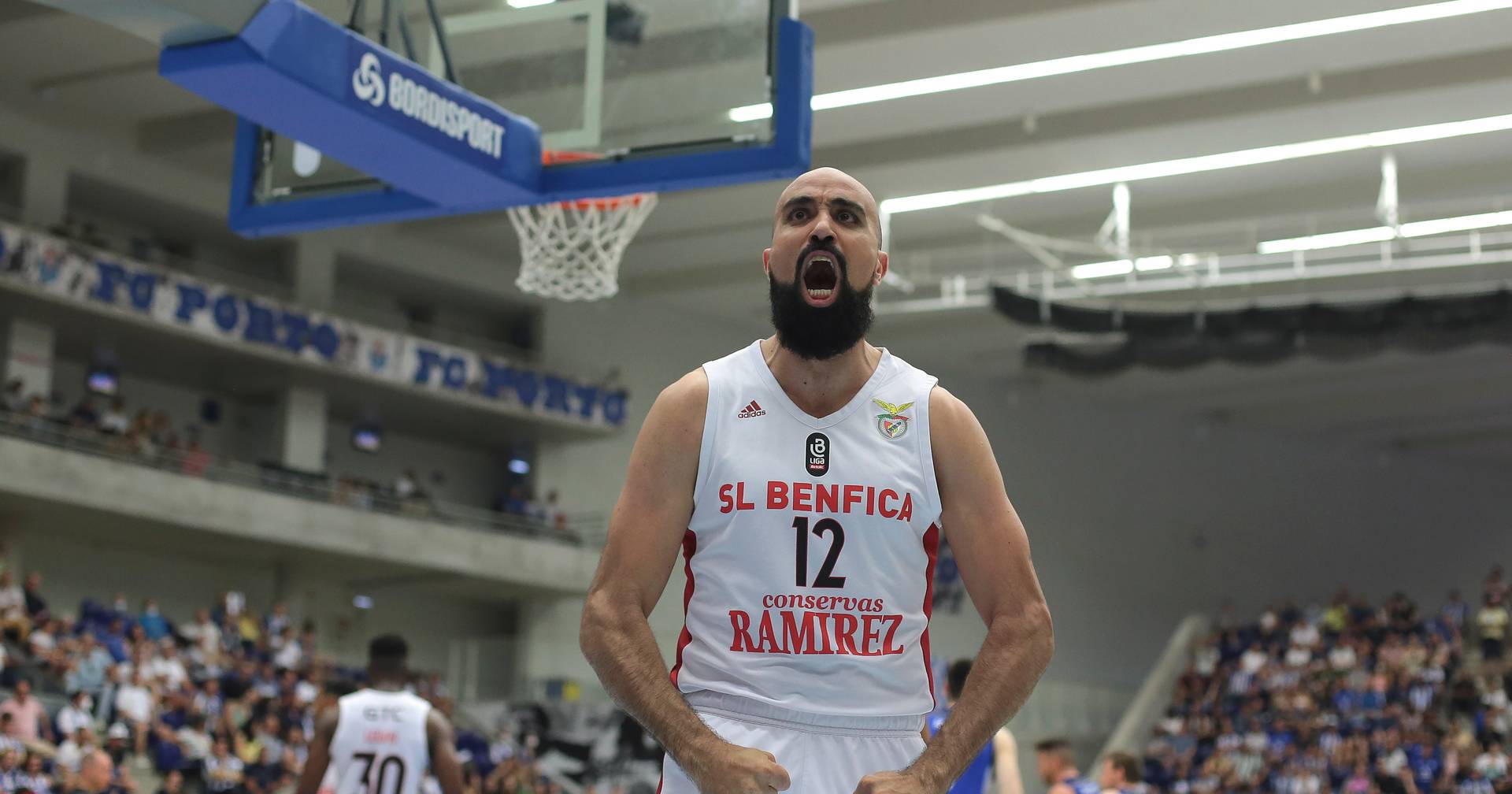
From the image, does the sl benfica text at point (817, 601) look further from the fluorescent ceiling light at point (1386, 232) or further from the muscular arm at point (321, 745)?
the fluorescent ceiling light at point (1386, 232)

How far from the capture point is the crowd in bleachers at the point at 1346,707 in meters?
28.2

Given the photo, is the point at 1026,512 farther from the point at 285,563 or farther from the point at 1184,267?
the point at 285,563

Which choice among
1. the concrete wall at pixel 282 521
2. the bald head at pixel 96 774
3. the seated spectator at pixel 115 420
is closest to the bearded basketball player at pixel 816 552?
the bald head at pixel 96 774

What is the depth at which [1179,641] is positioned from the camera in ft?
127

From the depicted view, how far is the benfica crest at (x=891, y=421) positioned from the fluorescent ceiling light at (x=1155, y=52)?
19179 millimetres

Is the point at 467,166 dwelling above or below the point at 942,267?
below

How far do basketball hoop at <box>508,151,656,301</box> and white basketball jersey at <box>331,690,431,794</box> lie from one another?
15.6ft

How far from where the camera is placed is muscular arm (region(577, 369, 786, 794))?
3.02m

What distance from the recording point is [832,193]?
328 cm

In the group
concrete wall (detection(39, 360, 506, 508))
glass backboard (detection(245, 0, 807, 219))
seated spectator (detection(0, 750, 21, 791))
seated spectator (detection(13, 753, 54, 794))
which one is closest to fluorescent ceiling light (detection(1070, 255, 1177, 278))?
concrete wall (detection(39, 360, 506, 508))

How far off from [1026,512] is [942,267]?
983 cm

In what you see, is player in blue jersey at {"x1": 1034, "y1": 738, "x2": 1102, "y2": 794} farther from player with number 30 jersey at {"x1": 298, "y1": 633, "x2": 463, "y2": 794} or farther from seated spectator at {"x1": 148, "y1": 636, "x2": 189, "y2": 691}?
seated spectator at {"x1": 148, "y1": 636, "x2": 189, "y2": 691}

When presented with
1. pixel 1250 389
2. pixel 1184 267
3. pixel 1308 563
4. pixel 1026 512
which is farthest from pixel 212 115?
pixel 1308 563

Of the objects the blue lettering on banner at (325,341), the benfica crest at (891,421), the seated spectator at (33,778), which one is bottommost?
the seated spectator at (33,778)
